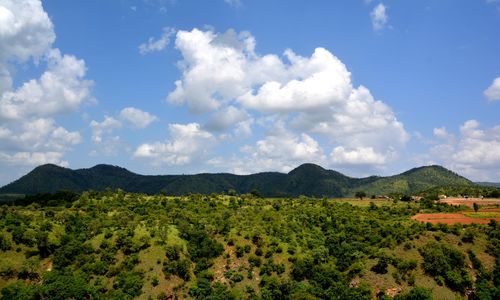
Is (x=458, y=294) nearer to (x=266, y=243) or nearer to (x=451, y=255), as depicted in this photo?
(x=451, y=255)

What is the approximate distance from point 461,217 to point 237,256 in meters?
70.9

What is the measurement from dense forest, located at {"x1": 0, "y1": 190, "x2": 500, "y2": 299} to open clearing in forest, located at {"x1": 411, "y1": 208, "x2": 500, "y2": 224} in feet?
18.3

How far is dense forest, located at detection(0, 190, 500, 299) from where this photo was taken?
331ft

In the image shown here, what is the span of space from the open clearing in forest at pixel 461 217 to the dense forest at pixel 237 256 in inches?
219

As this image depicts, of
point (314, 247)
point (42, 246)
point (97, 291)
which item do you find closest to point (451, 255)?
point (314, 247)

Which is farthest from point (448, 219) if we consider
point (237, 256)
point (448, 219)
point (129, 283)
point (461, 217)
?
point (129, 283)

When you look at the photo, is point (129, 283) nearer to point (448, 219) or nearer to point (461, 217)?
point (448, 219)

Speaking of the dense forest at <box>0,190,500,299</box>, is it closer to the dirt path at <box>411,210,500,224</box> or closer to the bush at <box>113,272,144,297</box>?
the bush at <box>113,272,144,297</box>

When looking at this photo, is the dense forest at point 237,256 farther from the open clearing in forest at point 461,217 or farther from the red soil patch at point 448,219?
the open clearing in forest at point 461,217

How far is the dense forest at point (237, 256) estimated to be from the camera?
331 ft

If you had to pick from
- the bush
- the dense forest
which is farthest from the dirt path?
the bush

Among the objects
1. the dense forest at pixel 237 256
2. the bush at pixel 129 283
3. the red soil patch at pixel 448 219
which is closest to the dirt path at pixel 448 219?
the red soil patch at pixel 448 219

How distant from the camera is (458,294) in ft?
332

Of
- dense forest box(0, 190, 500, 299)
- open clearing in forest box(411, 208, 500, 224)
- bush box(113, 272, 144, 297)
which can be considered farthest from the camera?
open clearing in forest box(411, 208, 500, 224)
